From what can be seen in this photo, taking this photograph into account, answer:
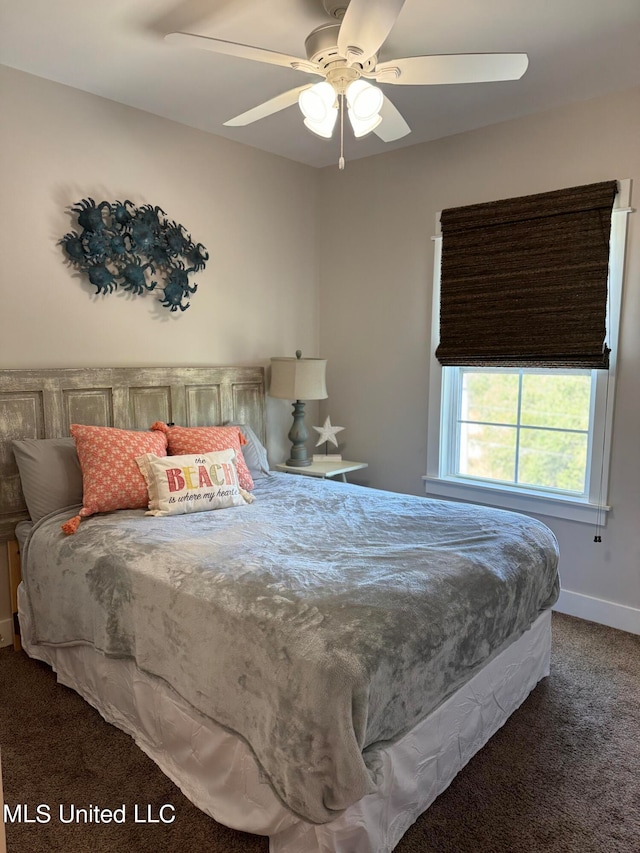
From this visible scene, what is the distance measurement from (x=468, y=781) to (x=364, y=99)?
2284mm

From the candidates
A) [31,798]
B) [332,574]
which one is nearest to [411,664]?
[332,574]

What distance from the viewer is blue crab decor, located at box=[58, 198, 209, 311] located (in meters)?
2.77

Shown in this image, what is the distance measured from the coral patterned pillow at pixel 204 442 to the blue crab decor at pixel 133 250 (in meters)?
0.76

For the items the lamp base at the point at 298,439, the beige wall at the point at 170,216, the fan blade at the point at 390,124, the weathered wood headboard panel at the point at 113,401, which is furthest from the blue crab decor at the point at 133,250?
the fan blade at the point at 390,124

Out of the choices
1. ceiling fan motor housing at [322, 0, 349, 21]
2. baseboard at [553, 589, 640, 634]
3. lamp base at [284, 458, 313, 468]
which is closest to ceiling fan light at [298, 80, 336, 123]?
ceiling fan motor housing at [322, 0, 349, 21]

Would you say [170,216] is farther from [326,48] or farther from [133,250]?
[326,48]

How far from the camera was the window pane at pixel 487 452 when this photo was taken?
10.8 ft

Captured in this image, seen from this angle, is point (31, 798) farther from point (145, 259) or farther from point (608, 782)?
point (145, 259)

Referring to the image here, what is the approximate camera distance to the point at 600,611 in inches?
117

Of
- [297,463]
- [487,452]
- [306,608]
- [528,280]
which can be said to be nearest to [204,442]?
[297,463]

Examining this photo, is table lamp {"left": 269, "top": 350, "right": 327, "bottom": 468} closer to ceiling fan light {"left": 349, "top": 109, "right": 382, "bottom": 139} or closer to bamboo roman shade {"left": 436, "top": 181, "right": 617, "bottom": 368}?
bamboo roman shade {"left": 436, "top": 181, "right": 617, "bottom": 368}

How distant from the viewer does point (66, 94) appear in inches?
106

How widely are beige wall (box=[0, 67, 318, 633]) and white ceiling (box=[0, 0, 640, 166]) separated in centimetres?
18

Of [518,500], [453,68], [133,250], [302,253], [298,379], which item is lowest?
[518,500]
